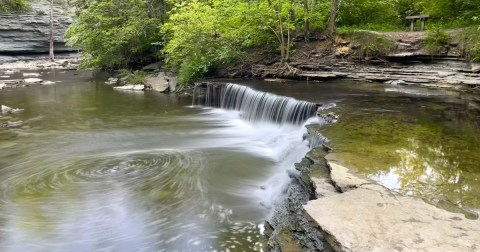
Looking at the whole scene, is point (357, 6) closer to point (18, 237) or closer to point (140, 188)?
point (140, 188)

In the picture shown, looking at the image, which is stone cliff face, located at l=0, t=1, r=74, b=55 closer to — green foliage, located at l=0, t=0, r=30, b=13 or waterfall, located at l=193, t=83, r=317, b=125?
green foliage, located at l=0, t=0, r=30, b=13

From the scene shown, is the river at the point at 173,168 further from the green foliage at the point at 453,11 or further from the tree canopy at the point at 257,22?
the green foliage at the point at 453,11

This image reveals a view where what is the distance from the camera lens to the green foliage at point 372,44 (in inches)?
490

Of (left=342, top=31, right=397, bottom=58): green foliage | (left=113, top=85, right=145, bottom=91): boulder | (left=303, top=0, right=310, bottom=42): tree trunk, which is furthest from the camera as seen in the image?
(left=113, top=85, right=145, bottom=91): boulder

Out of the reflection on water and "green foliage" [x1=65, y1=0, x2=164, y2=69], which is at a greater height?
"green foliage" [x1=65, y1=0, x2=164, y2=69]

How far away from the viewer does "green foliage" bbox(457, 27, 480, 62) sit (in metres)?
10.2

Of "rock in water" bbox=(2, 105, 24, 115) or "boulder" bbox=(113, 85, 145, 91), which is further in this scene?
"boulder" bbox=(113, 85, 145, 91)

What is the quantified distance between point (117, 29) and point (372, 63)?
41.7 feet

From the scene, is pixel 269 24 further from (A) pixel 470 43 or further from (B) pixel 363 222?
(B) pixel 363 222

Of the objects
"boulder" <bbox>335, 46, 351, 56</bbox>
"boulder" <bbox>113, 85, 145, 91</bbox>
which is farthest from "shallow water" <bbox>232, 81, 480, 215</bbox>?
"boulder" <bbox>113, 85, 145, 91</bbox>

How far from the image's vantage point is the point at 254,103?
11125 millimetres

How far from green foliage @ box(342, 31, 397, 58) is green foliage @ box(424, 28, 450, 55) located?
1.04 m

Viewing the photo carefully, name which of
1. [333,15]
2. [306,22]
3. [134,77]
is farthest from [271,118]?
[134,77]

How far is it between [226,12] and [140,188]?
9.73 m
